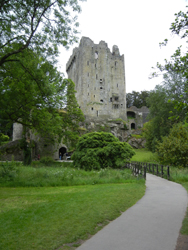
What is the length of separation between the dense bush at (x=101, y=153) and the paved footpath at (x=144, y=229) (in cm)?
1063

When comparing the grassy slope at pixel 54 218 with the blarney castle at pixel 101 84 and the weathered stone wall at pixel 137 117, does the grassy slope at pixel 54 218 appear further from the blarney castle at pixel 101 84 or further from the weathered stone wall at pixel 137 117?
the weathered stone wall at pixel 137 117

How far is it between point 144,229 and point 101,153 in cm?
1332

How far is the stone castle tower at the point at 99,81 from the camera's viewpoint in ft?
190

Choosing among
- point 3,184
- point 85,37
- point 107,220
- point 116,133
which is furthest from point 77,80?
point 107,220

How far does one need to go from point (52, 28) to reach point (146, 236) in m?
11.9

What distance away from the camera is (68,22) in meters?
12.2

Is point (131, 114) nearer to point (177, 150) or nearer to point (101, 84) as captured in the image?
point (101, 84)

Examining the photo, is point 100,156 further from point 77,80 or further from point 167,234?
point 77,80

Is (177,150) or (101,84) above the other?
(101,84)

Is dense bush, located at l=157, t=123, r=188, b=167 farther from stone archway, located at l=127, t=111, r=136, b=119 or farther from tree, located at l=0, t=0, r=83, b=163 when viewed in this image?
stone archway, located at l=127, t=111, r=136, b=119

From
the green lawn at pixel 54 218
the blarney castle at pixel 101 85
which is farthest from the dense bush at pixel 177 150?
the blarney castle at pixel 101 85

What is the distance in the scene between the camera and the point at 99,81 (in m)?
59.8

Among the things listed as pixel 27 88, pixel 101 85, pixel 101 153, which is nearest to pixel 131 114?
pixel 101 85

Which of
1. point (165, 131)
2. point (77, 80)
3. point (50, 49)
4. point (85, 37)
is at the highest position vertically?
point (85, 37)
